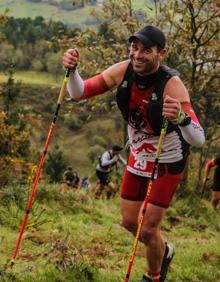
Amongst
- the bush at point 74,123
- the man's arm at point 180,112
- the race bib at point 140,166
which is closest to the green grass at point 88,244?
the race bib at point 140,166

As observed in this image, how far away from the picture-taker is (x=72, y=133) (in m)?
127

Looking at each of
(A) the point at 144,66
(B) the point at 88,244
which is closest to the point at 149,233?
(A) the point at 144,66

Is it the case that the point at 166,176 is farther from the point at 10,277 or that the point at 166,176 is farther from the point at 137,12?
the point at 137,12

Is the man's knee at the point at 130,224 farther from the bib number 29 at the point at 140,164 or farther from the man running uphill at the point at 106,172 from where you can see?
the man running uphill at the point at 106,172

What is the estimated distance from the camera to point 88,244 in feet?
26.5

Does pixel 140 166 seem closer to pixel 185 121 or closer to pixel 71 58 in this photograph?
pixel 185 121

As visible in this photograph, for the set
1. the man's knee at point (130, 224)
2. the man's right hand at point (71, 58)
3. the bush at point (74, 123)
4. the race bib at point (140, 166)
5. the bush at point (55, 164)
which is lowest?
the bush at point (55, 164)

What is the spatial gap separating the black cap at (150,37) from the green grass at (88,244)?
2.39 meters

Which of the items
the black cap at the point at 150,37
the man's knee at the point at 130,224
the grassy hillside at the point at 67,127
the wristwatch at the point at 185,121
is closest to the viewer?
the wristwatch at the point at 185,121

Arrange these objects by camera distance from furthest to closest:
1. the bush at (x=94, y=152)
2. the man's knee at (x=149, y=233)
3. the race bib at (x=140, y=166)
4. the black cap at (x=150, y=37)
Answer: the bush at (x=94, y=152)
the race bib at (x=140, y=166)
the man's knee at (x=149, y=233)
the black cap at (x=150, y=37)

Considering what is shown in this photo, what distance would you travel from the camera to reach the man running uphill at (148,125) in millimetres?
5242

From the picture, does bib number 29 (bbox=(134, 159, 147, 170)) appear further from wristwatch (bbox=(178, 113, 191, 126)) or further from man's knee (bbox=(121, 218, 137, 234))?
wristwatch (bbox=(178, 113, 191, 126))

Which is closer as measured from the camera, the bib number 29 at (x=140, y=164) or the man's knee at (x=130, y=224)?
the bib number 29 at (x=140, y=164)

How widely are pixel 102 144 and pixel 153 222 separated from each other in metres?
106
